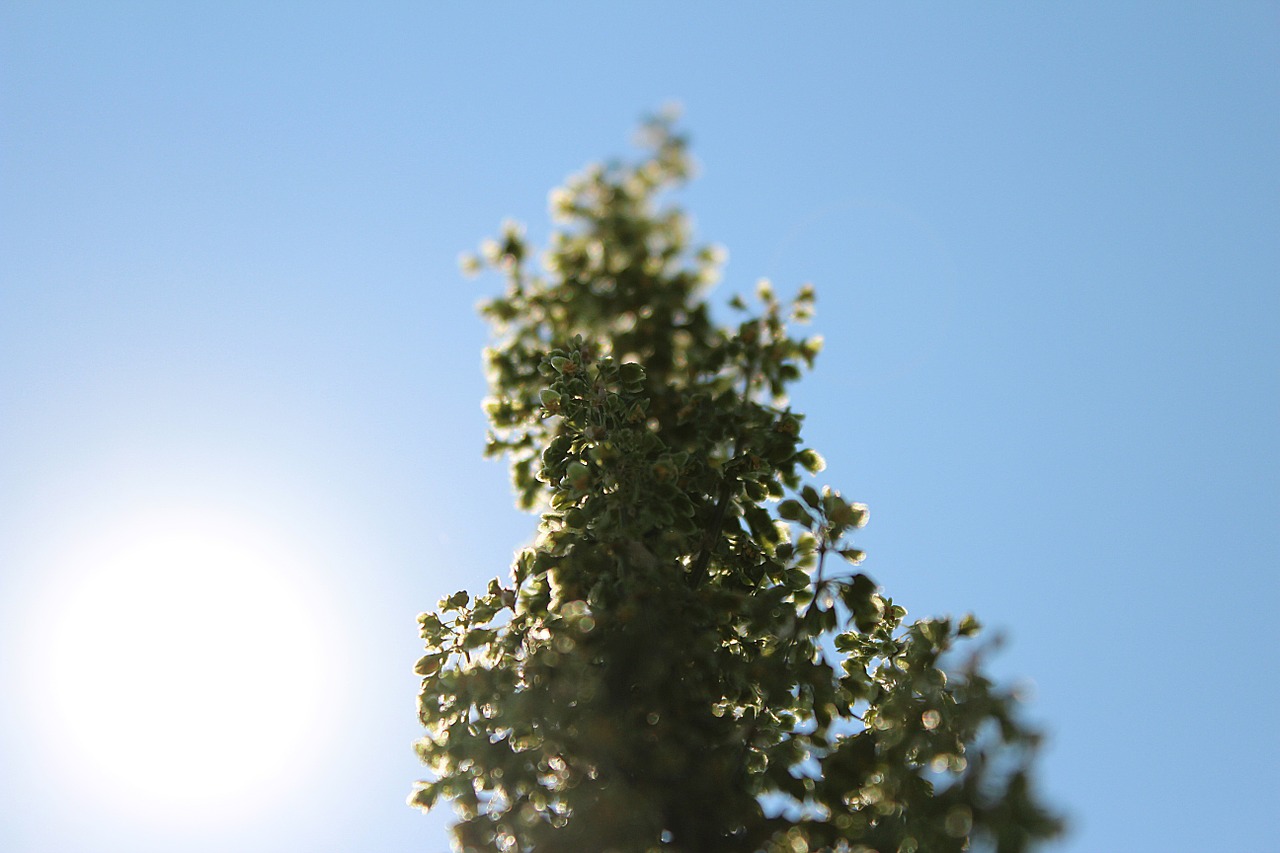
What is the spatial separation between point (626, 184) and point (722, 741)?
5.10m

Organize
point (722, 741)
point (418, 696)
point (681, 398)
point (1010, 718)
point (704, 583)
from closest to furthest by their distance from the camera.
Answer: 1. point (1010, 718)
2. point (722, 741)
3. point (418, 696)
4. point (704, 583)
5. point (681, 398)

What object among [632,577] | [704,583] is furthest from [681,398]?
[632,577]

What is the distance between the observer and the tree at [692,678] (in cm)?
396

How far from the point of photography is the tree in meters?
3.96

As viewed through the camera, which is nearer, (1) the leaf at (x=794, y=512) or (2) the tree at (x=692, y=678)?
(2) the tree at (x=692, y=678)

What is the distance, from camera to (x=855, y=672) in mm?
5113

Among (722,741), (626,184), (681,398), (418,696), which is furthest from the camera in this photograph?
(626,184)

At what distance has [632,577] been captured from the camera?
178 inches

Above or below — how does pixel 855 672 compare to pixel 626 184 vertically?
below

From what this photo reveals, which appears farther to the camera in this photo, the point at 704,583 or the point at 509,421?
the point at 509,421

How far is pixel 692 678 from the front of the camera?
4551 millimetres

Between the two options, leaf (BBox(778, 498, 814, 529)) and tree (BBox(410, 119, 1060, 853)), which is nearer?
tree (BBox(410, 119, 1060, 853))

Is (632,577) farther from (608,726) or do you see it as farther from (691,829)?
(691,829)

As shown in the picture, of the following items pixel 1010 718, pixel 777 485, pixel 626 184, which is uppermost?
pixel 626 184
